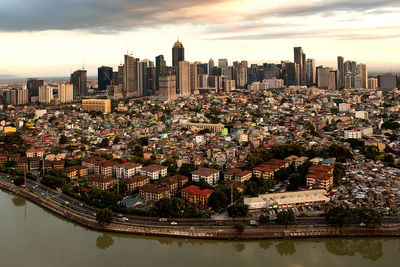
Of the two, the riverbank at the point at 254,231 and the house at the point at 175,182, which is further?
the house at the point at 175,182

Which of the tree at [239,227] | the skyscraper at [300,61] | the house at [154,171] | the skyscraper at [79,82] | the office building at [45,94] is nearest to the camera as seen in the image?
the tree at [239,227]

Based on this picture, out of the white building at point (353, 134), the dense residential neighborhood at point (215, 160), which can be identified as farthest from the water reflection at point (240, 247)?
the white building at point (353, 134)

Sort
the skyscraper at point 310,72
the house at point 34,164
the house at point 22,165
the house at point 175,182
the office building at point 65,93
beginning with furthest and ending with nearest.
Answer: the skyscraper at point 310,72
the office building at point 65,93
the house at point 34,164
the house at point 22,165
the house at point 175,182

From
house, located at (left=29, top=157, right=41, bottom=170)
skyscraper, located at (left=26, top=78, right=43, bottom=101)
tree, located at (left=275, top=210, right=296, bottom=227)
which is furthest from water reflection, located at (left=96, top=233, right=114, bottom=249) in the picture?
skyscraper, located at (left=26, top=78, right=43, bottom=101)

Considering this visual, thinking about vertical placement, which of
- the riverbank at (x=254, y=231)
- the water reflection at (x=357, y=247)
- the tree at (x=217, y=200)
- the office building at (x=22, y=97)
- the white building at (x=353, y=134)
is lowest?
the water reflection at (x=357, y=247)

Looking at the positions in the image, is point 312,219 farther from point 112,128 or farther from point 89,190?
point 112,128

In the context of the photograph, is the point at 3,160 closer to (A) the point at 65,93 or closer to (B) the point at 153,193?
(B) the point at 153,193

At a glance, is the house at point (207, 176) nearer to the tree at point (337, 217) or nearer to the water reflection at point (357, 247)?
the tree at point (337, 217)

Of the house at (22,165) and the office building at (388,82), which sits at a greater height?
the office building at (388,82)
